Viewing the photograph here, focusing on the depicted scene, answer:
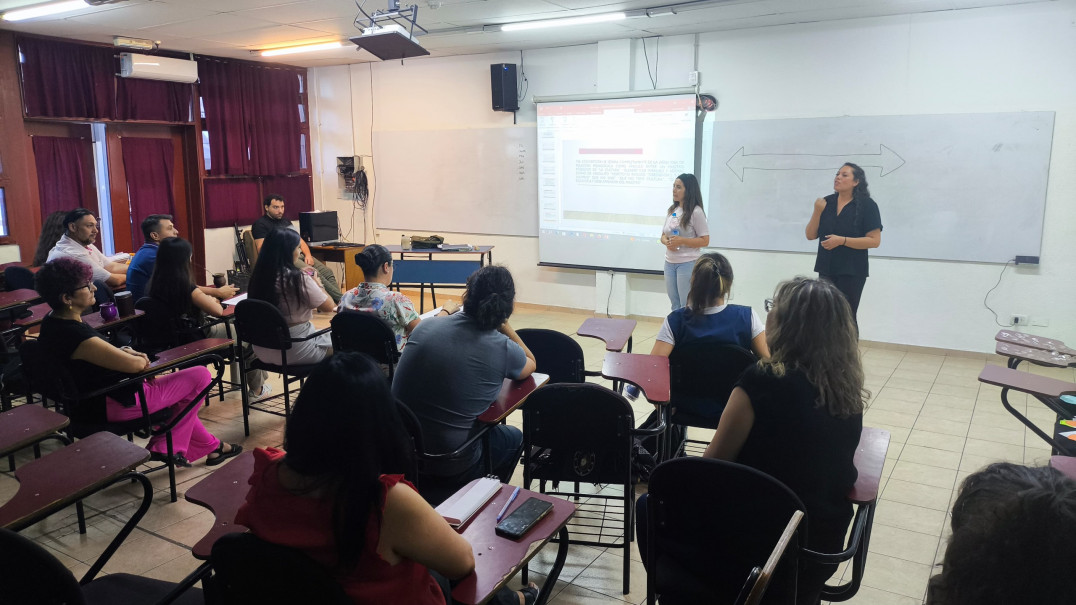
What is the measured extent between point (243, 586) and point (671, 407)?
6.70ft

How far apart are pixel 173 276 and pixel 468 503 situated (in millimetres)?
2753

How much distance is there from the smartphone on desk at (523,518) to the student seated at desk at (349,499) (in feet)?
0.81

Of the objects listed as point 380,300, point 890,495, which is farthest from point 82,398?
point 890,495

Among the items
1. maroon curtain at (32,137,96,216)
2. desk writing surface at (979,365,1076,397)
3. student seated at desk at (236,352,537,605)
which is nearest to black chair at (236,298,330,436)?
student seated at desk at (236,352,537,605)

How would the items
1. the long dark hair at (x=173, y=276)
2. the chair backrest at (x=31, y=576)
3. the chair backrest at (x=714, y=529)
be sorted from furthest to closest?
the long dark hair at (x=173, y=276) → the chair backrest at (x=714, y=529) → the chair backrest at (x=31, y=576)

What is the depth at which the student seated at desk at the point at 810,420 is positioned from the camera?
70.2 inches

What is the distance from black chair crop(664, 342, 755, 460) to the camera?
110 inches

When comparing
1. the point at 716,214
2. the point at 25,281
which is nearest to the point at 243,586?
the point at 25,281

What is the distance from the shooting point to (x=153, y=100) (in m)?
6.95

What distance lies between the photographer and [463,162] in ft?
25.2

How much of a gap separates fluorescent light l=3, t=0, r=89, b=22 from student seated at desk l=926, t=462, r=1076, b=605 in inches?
232

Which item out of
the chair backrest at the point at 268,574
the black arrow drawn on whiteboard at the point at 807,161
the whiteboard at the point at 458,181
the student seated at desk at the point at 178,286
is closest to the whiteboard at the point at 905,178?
the black arrow drawn on whiteboard at the point at 807,161

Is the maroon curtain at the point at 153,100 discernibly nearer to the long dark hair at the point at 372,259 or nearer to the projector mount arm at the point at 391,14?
the projector mount arm at the point at 391,14

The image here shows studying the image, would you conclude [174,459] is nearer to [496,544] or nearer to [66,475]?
[66,475]
